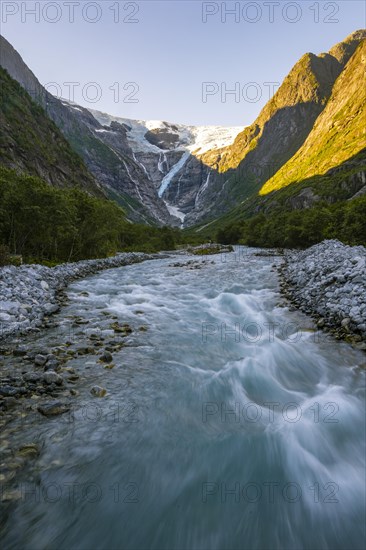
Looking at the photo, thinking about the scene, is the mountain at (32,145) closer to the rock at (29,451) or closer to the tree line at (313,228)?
the tree line at (313,228)

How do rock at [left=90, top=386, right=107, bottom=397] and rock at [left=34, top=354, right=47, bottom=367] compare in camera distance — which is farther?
rock at [left=34, top=354, right=47, bottom=367]

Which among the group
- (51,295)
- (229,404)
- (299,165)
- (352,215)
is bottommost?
(51,295)

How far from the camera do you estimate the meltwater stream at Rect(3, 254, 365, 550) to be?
4117mm

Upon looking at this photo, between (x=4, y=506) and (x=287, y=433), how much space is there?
16.2 ft

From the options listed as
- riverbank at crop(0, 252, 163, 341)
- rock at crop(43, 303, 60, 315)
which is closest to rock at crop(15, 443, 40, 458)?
riverbank at crop(0, 252, 163, 341)

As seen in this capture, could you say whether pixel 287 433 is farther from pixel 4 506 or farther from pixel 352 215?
pixel 352 215

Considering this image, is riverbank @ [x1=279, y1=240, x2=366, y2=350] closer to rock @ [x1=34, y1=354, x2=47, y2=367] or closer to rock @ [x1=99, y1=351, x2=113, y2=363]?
rock @ [x1=99, y1=351, x2=113, y2=363]

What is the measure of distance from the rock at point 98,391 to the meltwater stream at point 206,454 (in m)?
0.13

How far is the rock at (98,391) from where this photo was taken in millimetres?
6741

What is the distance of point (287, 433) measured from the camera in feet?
20.2

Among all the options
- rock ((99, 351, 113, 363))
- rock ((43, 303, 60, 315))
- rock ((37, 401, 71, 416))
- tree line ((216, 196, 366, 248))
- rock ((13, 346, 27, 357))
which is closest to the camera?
rock ((37, 401, 71, 416))

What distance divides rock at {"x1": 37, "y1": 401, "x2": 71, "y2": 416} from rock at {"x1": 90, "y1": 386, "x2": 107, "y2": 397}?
2.09 feet

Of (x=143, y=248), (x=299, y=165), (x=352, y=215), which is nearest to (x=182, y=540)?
(x=352, y=215)

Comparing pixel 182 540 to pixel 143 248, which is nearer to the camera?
pixel 182 540
